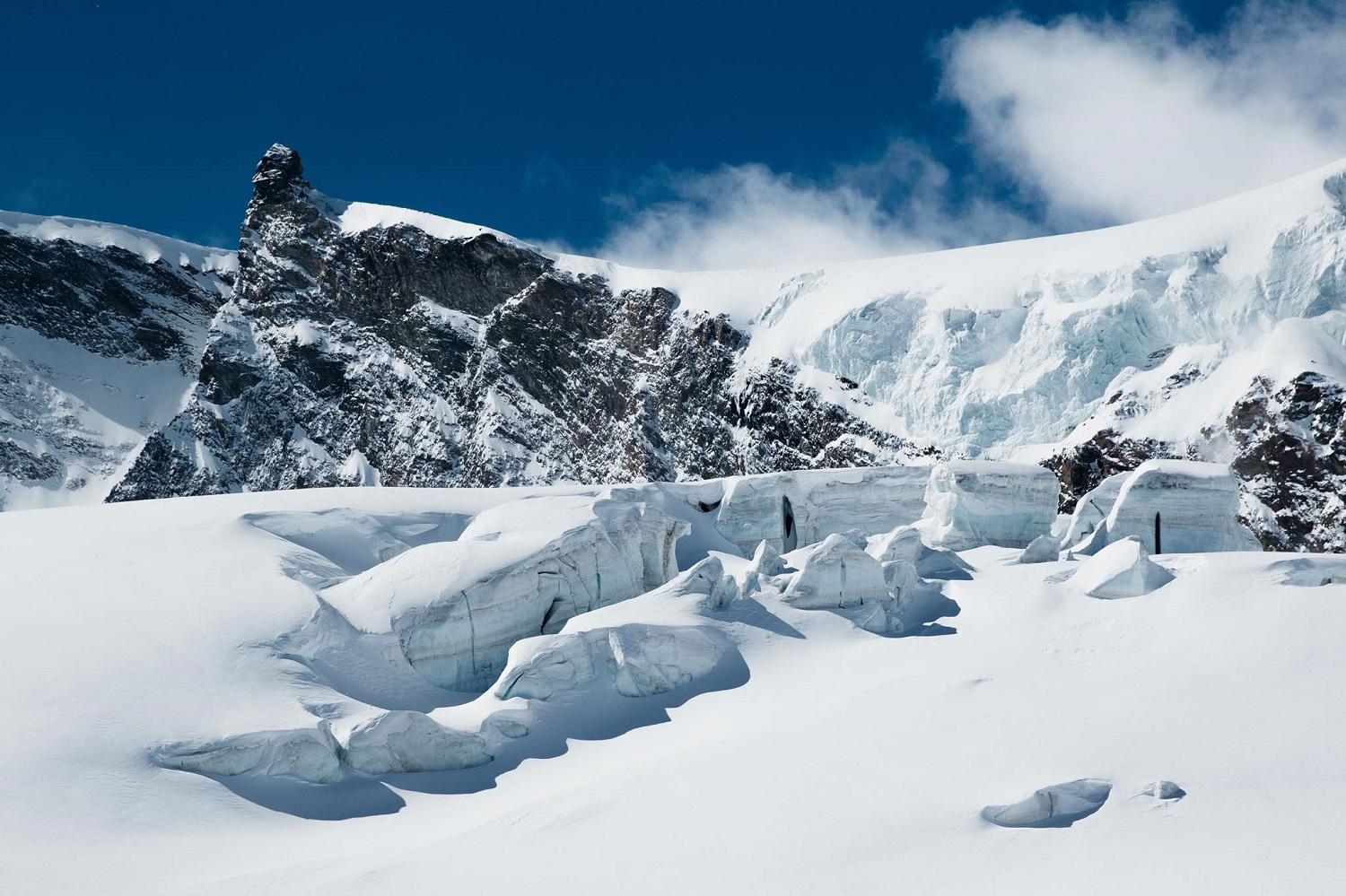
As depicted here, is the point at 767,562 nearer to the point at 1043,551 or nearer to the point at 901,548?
the point at 901,548

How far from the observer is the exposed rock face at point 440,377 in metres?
60.6

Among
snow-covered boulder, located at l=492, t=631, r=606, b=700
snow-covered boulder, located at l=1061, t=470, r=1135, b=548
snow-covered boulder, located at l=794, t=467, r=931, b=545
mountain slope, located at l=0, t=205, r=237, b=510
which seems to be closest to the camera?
snow-covered boulder, located at l=492, t=631, r=606, b=700

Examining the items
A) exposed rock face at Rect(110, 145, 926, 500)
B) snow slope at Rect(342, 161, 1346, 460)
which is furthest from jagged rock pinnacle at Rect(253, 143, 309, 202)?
snow slope at Rect(342, 161, 1346, 460)

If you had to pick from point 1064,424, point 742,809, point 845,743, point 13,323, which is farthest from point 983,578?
point 13,323

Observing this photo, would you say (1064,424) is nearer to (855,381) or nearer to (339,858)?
(855,381)

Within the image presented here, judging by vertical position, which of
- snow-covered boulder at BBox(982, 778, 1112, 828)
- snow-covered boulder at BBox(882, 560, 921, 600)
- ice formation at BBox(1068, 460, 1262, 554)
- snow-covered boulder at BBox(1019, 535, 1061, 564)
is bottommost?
snow-covered boulder at BBox(982, 778, 1112, 828)

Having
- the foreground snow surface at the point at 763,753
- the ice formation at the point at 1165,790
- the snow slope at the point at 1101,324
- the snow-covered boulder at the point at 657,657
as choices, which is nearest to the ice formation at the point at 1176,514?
the foreground snow surface at the point at 763,753

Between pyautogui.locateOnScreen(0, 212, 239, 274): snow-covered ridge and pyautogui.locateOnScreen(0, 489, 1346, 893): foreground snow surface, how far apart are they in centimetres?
6554

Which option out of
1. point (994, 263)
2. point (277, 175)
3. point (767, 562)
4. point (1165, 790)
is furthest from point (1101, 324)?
point (277, 175)

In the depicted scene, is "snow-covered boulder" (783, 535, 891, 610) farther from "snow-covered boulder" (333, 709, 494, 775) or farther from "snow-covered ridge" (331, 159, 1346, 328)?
"snow-covered ridge" (331, 159, 1346, 328)

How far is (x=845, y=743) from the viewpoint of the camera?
54.9 ft

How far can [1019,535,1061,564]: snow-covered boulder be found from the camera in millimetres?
26125

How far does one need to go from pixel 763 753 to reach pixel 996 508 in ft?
52.6

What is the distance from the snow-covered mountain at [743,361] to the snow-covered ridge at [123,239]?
165 cm
